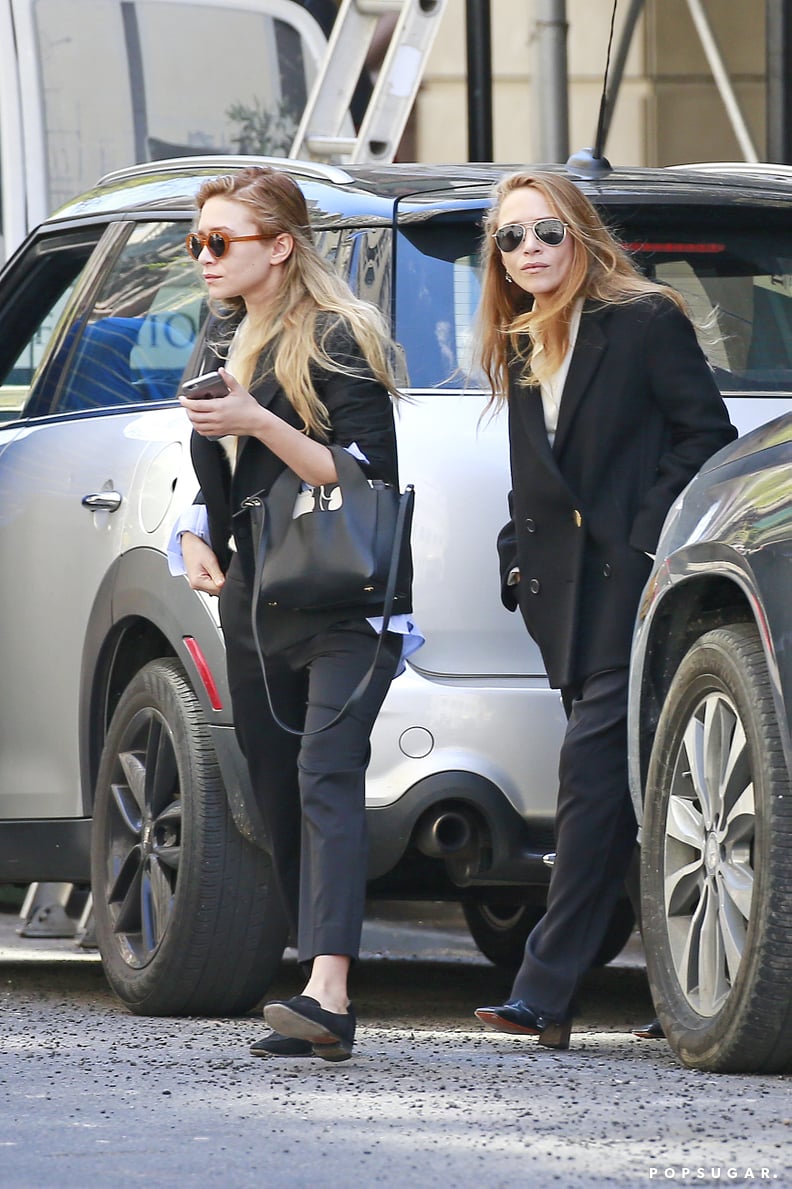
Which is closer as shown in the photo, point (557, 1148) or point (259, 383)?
point (557, 1148)

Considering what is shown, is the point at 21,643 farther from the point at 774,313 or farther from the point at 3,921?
the point at 3,921

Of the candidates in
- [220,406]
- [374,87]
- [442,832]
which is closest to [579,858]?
[442,832]

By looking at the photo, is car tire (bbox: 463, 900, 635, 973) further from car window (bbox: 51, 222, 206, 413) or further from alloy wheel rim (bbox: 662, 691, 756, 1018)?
alloy wheel rim (bbox: 662, 691, 756, 1018)

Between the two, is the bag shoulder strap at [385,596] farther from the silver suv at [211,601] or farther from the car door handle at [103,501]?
the car door handle at [103,501]

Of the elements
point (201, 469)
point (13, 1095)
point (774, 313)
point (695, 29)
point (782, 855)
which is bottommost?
point (13, 1095)

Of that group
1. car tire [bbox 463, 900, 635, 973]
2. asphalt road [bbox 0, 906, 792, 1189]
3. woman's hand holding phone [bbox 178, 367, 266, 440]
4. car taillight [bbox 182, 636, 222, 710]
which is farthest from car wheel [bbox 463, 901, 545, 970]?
woman's hand holding phone [bbox 178, 367, 266, 440]

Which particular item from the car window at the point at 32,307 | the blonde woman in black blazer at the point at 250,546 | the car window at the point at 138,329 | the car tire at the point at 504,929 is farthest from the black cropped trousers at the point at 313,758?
the car tire at the point at 504,929

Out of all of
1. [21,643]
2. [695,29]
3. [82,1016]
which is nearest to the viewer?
[82,1016]

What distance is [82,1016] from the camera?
17.8ft

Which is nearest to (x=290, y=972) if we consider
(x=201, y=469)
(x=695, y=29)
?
(x=201, y=469)

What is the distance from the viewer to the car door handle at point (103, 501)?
541 cm

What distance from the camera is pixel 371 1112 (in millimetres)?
3861

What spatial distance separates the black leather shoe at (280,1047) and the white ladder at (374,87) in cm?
508

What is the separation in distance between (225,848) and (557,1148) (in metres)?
1.59
